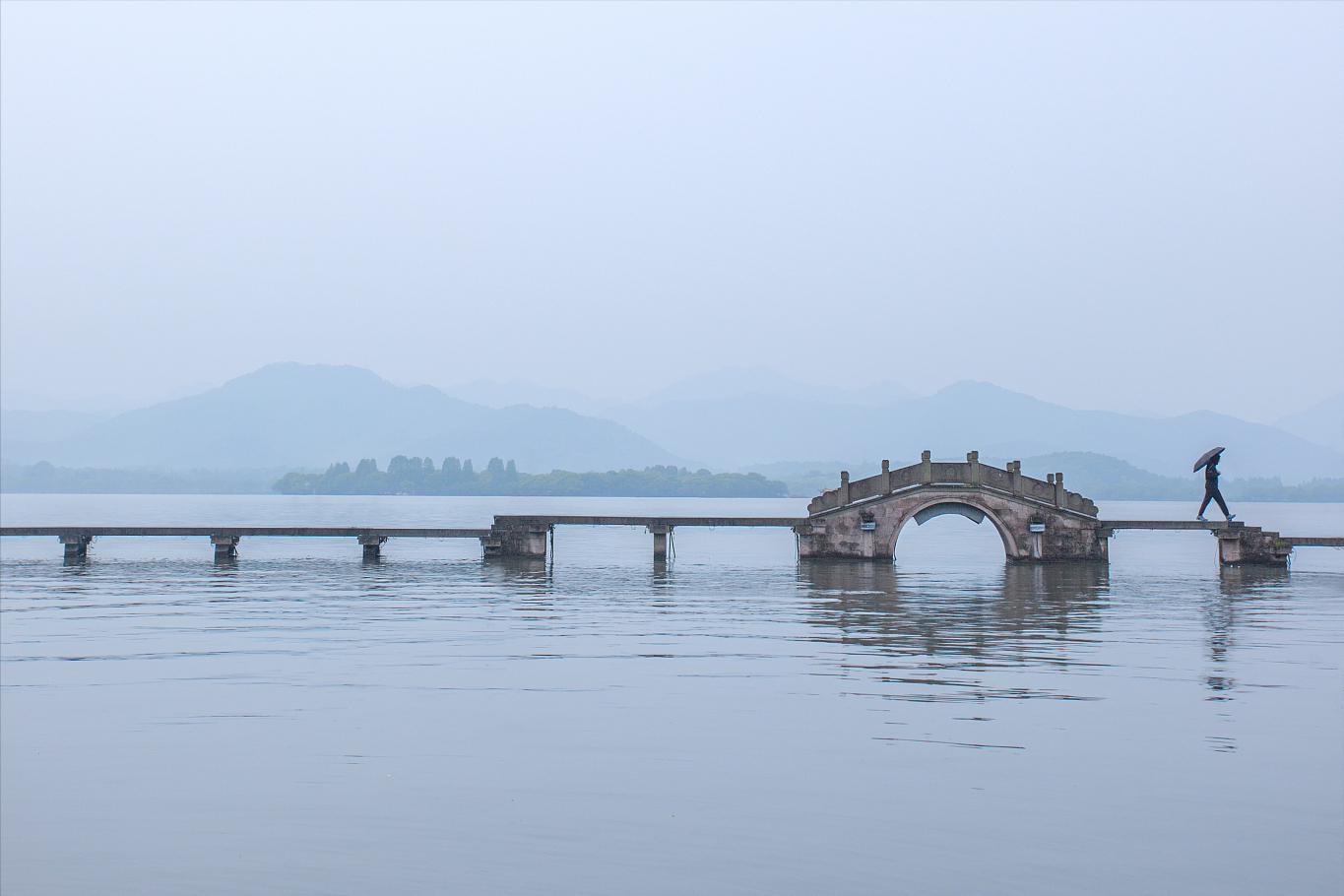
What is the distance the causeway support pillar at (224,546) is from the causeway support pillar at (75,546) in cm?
552

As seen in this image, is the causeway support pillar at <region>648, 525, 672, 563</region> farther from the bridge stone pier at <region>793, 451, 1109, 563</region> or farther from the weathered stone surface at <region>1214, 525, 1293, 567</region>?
the weathered stone surface at <region>1214, 525, 1293, 567</region>

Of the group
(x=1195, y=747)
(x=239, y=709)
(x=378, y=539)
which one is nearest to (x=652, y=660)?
(x=239, y=709)

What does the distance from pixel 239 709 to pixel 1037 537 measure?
36.5 m

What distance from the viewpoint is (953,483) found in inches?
1767

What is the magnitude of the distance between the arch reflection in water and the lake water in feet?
0.57

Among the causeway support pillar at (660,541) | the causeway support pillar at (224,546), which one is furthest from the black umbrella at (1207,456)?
the causeway support pillar at (224,546)

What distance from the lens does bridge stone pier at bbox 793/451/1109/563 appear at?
44906mm

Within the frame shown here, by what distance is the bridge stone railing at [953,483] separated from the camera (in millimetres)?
44812

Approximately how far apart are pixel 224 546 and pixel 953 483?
34.1m

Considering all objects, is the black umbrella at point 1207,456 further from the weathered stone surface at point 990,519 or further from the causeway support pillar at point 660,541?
the causeway support pillar at point 660,541

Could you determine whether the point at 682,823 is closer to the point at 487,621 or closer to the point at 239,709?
the point at 239,709

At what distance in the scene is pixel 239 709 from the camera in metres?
16.3

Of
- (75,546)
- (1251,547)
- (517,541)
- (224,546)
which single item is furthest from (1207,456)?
(75,546)

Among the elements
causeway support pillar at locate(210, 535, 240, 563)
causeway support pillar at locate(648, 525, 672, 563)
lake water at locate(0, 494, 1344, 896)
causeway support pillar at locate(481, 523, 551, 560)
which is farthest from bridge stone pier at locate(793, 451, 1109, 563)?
causeway support pillar at locate(210, 535, 240, 563)
